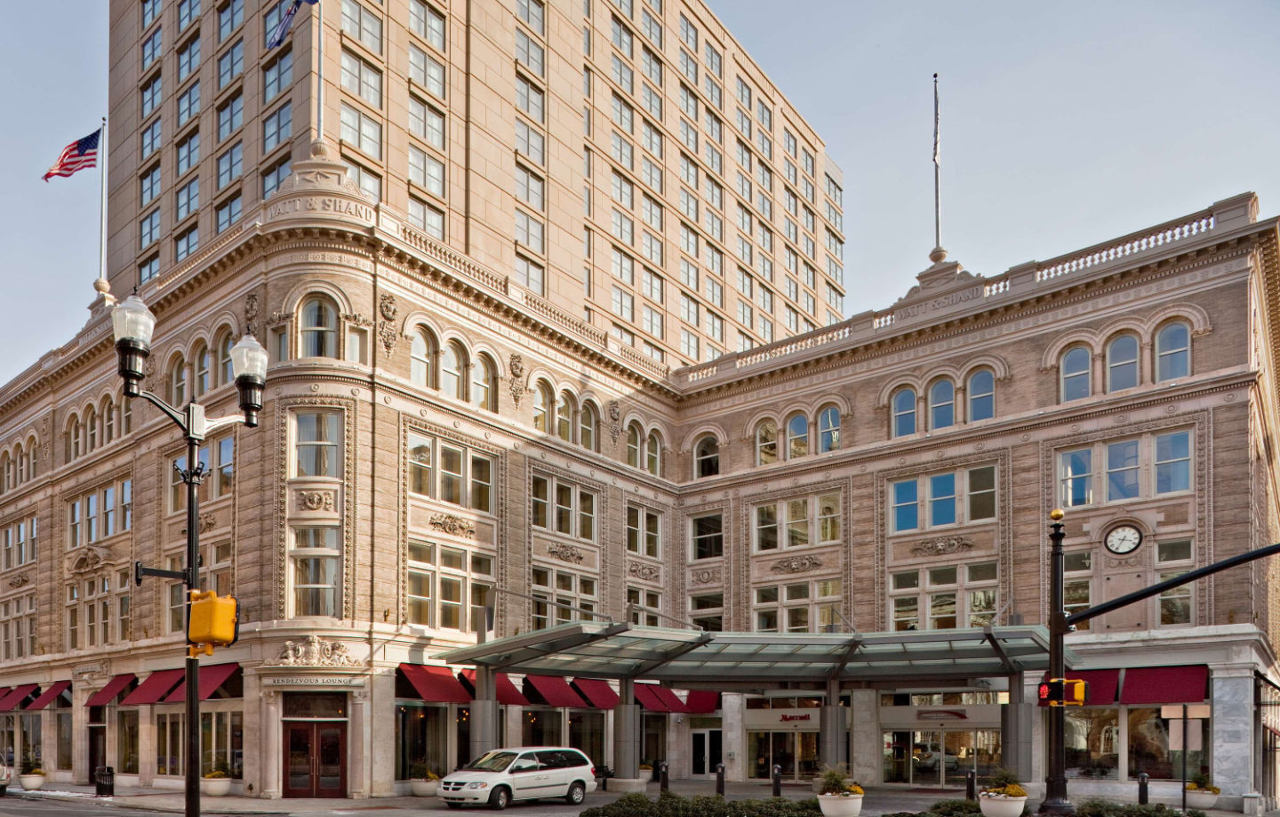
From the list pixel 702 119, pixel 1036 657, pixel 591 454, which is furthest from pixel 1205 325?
pixel 702 119

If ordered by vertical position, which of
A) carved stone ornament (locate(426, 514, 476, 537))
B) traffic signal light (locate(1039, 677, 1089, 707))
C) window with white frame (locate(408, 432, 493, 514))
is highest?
window with white frame (locate(408, 432, 493, 514))

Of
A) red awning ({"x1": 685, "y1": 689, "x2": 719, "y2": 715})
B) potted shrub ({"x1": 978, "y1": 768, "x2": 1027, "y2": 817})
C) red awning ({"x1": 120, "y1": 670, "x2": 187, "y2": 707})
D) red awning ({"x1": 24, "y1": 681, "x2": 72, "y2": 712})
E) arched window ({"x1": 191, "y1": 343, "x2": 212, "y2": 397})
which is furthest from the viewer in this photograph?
red awning ({"x1": 685, "y1": 689, "x2": 719, "y2": 715})

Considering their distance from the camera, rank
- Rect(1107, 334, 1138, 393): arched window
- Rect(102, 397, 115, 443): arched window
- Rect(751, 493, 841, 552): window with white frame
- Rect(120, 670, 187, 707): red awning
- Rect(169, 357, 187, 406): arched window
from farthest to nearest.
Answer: Rect(102, 397, 115, 443): arched window, Rect(751, 493, 841, 552): window with white frame, Rect(169, 357, 187, 406): arched window, Rect(1107, 334, 1138, 393): arched window, Rect(120, 670, 187, 707): red awning

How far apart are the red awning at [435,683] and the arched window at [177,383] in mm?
13843

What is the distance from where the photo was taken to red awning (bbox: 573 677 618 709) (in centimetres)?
4422

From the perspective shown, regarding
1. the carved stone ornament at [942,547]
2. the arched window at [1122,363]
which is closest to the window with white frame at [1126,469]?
the arched window at [1122,363]

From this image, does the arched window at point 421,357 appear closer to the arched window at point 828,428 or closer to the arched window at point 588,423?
the arched window at point 588,423

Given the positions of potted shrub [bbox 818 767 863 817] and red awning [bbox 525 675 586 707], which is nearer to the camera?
potted shrub [bbox 818 767 863 817]

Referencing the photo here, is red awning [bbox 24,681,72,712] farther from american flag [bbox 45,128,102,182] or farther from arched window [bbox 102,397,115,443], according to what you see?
american flag [bbox 45,128,102,182]

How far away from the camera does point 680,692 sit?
164 ft

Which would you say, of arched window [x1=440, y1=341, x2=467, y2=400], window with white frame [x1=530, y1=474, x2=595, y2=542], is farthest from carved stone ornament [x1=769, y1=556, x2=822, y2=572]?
arched window [x1=440, y1=341, x2=467, y2=400]

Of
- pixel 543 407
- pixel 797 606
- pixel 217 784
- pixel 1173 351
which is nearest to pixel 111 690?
pixel 217 784

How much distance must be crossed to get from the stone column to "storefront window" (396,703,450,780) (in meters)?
24.4

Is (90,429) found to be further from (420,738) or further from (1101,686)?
(1101,686)
